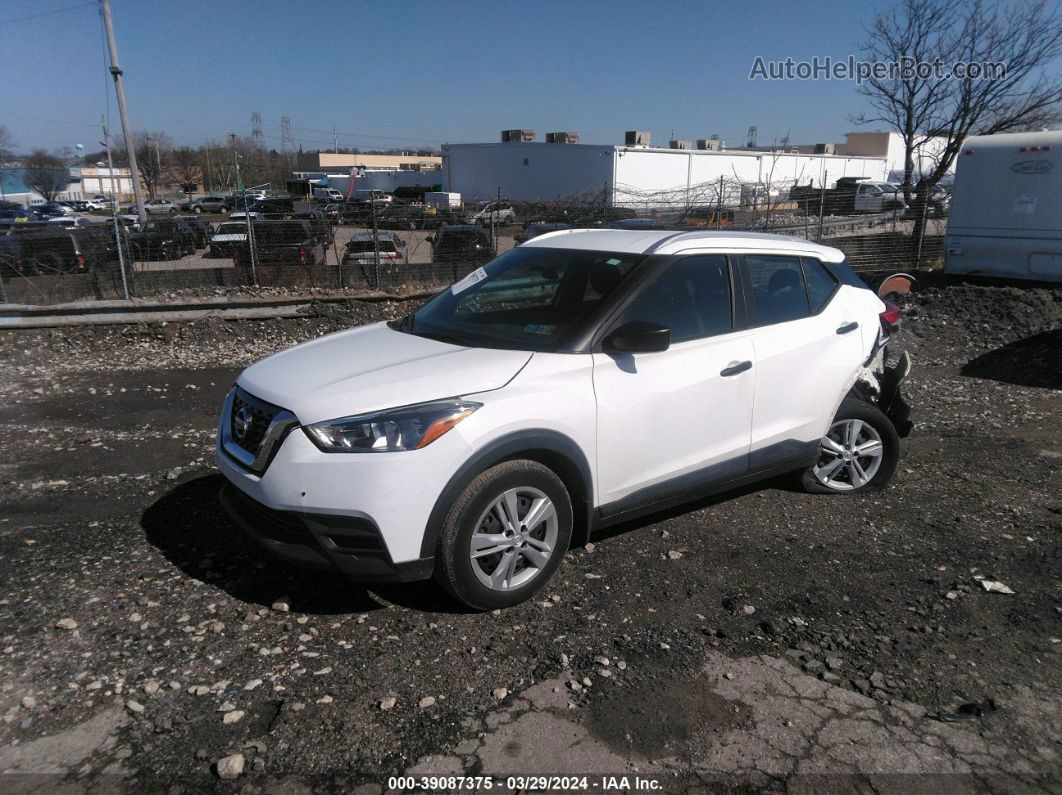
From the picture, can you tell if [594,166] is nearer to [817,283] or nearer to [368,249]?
[368,249]

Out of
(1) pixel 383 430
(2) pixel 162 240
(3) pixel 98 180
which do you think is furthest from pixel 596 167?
(3) pixel 98 180

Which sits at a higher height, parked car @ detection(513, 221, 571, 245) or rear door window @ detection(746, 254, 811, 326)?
rear door window @ detection(746, 254, 811, 326)

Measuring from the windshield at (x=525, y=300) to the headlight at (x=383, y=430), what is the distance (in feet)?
2.35

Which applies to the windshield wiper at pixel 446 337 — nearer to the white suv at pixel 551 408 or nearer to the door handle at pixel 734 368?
the white suv at pixel 551 408

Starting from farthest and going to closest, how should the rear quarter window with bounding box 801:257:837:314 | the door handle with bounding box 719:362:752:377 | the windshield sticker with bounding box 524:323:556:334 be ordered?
1. the rear quarter window with bounding box 801:257:837:314
2. the door handle with bounding box 719:362:752:377
3. the windshield sticker with bounding box 524:323:556:334

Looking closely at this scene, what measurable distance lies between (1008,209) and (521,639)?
11844mm

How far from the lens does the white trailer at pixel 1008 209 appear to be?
11.3m

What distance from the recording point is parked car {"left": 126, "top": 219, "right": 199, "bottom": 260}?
12250 mm

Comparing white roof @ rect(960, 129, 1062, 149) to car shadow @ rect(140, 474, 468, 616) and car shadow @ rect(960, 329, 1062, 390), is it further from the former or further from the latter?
car shadow @ rect(140, 474, 468, 616)

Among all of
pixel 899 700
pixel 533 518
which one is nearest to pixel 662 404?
pixel 533 518

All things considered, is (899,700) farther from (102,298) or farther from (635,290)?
(102,298)

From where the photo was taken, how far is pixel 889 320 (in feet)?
17.9

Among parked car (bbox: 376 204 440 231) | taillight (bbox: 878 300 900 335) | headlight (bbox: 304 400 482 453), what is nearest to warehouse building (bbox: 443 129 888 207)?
parked car (bbox: 376 204 440 231)

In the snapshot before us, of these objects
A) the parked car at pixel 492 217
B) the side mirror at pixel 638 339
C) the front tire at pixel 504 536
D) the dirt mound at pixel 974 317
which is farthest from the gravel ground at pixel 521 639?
the parked car at pixel 492 217
